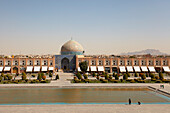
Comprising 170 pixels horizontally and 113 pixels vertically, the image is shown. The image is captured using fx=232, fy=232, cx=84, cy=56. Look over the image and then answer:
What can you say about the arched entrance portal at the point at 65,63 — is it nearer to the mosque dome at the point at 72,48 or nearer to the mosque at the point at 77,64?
the mosque at the point at 77,64

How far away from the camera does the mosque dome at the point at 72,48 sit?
59.5 metres

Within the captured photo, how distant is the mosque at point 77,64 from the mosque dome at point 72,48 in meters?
0.30

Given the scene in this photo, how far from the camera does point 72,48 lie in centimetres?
5969

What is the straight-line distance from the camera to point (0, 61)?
54.1 m

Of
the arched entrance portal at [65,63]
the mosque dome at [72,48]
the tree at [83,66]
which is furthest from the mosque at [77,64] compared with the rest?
the tree at [83,66]

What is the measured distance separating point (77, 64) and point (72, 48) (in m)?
5.94

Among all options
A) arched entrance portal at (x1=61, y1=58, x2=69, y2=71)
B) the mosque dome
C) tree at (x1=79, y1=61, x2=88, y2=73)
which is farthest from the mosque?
tree at (x1=79, y1=61, x2=88, y2=73)

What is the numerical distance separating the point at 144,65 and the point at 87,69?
14134 millimetres

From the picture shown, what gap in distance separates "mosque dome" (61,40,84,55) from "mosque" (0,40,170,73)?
0.30 m

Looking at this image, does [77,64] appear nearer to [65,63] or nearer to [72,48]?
[65,63]

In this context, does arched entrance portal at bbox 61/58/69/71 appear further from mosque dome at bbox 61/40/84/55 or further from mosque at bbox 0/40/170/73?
mosque dome at bbox 61/40/84/55
